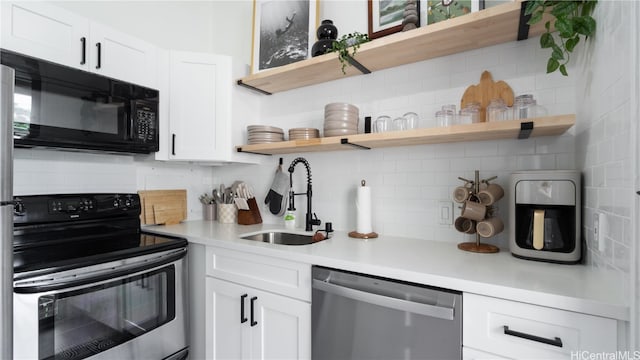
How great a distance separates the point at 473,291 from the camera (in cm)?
97

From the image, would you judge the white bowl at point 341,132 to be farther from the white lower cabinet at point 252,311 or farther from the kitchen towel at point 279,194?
the white lower cabinet at point 252,311

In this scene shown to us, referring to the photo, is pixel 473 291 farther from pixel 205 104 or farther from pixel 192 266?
pixel 205 104

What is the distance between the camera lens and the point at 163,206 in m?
2.27

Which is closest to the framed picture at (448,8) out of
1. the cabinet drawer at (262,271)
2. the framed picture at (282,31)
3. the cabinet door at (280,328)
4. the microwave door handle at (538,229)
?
the framed picture at (282,31)

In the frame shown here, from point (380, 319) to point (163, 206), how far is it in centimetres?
181

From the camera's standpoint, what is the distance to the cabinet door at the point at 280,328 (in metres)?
1.32

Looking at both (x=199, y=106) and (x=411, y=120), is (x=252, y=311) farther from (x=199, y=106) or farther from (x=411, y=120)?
(x=199, y=106)

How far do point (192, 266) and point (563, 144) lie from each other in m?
1.98

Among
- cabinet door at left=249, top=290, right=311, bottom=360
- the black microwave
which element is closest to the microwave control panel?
the black microwave

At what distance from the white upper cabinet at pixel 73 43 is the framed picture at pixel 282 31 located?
70 centimetres

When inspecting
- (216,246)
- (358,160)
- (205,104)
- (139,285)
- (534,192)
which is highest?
(205,104)

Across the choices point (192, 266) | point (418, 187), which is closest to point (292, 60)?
point (418, 187)

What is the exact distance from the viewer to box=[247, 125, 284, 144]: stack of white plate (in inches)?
82.4

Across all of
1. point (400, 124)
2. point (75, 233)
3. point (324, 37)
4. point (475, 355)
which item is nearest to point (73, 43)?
point (75, 233)
